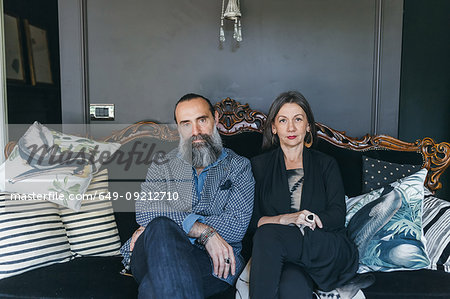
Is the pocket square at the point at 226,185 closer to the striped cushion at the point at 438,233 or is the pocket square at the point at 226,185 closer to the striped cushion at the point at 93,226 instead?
the striped cushion at the point at 93,226

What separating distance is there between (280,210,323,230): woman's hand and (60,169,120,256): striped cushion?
2.86 feet

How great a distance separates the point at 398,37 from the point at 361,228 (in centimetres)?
139

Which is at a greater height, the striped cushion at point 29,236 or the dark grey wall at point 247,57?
the dark grey wall at point 247,57

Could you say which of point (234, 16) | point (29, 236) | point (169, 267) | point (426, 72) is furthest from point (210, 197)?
point (426, 72)

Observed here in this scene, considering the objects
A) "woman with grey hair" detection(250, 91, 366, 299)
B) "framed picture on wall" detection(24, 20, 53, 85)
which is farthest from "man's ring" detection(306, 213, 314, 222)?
"framed picture on wall" detection(24, 20, 53, 85)

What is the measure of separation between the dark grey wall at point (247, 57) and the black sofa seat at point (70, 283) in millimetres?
1224

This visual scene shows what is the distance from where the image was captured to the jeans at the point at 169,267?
135 centimetres

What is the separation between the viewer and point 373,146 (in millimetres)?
2223

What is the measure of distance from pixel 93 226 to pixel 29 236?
0.29 meters

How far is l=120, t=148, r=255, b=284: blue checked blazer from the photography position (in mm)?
1708

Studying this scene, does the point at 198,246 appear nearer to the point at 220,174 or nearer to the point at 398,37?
the point at 220,174

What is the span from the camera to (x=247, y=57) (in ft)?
8.31

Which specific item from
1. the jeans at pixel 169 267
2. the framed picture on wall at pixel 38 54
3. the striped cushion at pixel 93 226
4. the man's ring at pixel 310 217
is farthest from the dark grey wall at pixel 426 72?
the framed picture on wall at pixel 38 54

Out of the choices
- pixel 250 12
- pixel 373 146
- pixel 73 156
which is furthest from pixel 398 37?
pixel 73 156
